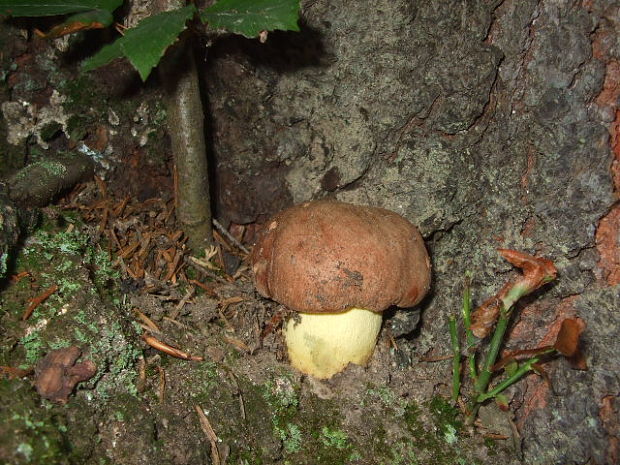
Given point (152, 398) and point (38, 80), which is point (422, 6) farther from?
point (152, 398)

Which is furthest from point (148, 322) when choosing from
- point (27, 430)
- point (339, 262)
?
point (339, 262)

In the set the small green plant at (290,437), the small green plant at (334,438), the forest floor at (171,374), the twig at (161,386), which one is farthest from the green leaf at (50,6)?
the small green plant at (334,438)

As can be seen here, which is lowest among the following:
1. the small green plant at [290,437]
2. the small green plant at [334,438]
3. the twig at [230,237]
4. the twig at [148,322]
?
the small green plant at [290,437]

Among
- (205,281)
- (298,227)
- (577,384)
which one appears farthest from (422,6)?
(577,384)

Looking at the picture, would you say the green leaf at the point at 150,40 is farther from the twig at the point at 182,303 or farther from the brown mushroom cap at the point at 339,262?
the twig at the point at 182,303

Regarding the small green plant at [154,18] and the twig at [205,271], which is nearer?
the small green plant at [154,18]
